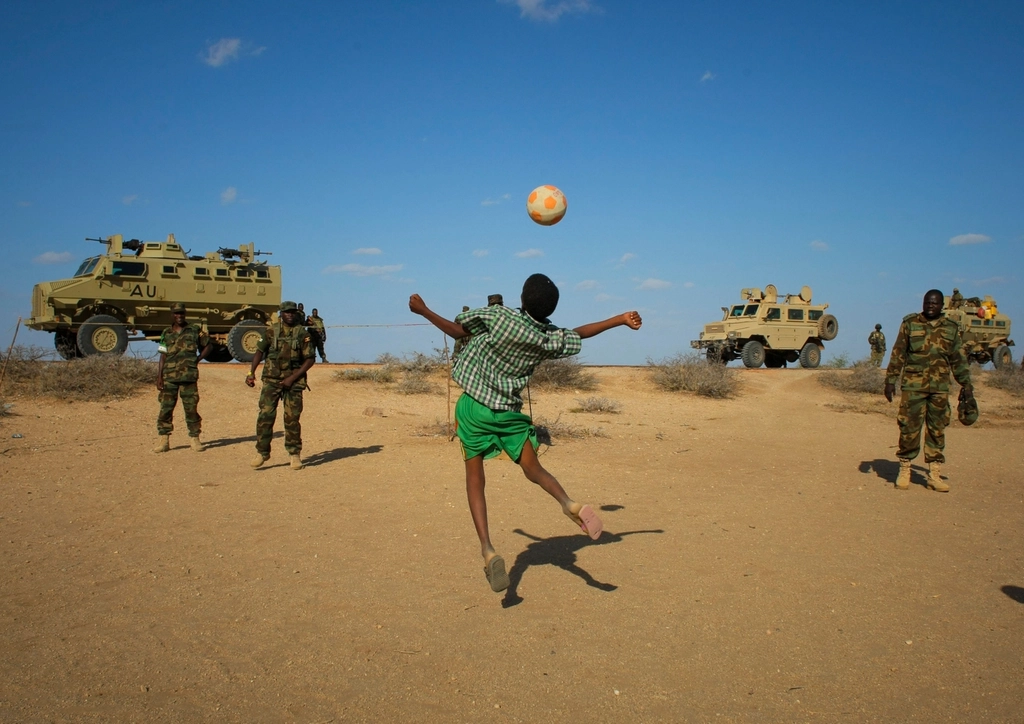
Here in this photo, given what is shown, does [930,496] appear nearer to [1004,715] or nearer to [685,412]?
[1004,715]

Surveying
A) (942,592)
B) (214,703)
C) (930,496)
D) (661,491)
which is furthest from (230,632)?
(930,496)

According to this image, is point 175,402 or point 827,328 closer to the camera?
point 175,402

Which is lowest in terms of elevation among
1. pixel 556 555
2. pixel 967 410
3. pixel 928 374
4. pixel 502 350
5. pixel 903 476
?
pixel 556 555

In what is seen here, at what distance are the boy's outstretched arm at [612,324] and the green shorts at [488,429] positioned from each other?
0.60 meters

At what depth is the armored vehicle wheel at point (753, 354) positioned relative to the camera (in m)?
23.6

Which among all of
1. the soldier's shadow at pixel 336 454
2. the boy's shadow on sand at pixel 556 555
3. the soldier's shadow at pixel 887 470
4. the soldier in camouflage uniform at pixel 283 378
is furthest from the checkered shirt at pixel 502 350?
the soldier's shadow at pixel 887 470

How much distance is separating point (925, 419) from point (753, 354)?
1635 centimetres

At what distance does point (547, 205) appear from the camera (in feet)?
18.6

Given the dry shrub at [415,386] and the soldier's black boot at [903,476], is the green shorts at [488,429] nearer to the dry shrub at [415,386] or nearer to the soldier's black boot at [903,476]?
the soldier's black boot at [903,476]

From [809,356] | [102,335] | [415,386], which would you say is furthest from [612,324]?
[809,356]

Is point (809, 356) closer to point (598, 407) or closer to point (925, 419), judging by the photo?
point (598, 407)

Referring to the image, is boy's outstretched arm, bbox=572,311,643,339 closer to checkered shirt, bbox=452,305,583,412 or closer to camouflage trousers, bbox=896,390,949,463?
checkered shirt, bbox=452,305,583,412

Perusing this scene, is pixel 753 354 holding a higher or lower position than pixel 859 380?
higher

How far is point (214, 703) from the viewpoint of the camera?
3.03m
